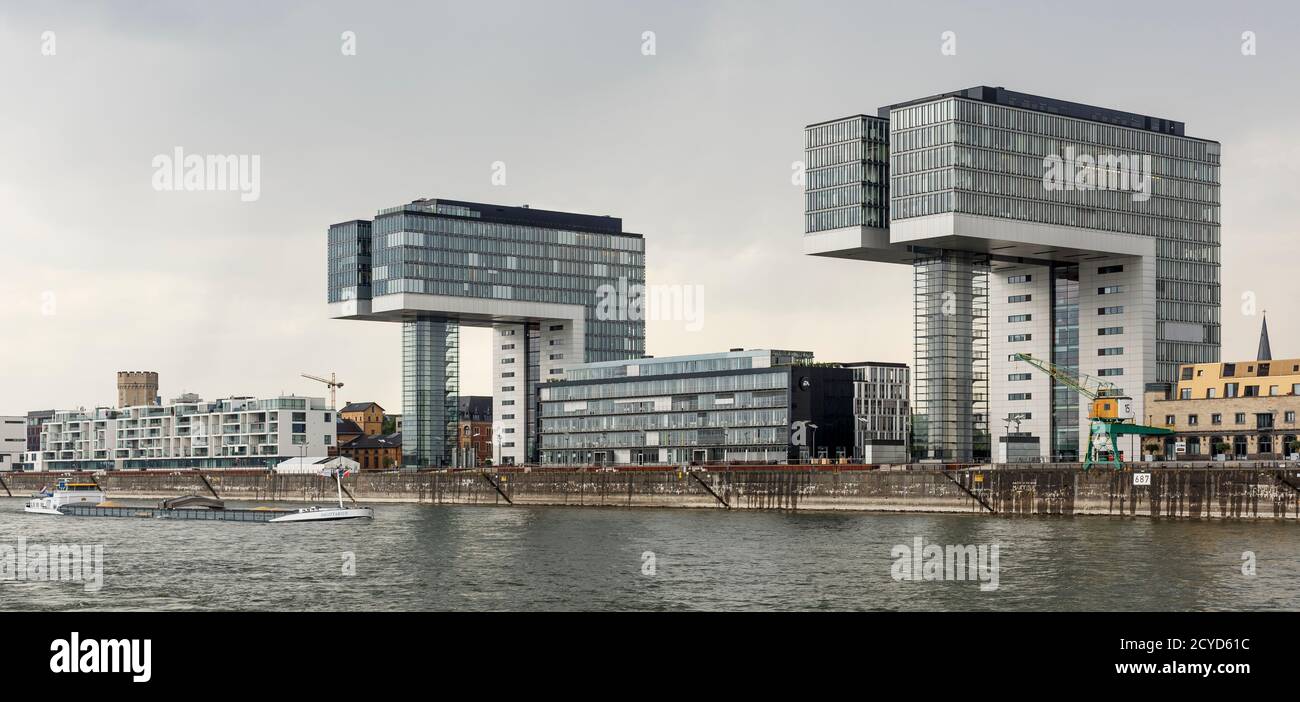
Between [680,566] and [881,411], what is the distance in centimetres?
12271

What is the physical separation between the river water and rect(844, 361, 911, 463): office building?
6955 cm

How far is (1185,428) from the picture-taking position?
14688cm

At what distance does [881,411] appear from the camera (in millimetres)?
190750

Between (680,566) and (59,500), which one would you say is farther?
(59,500)

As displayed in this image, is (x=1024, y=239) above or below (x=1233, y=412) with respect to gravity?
above
